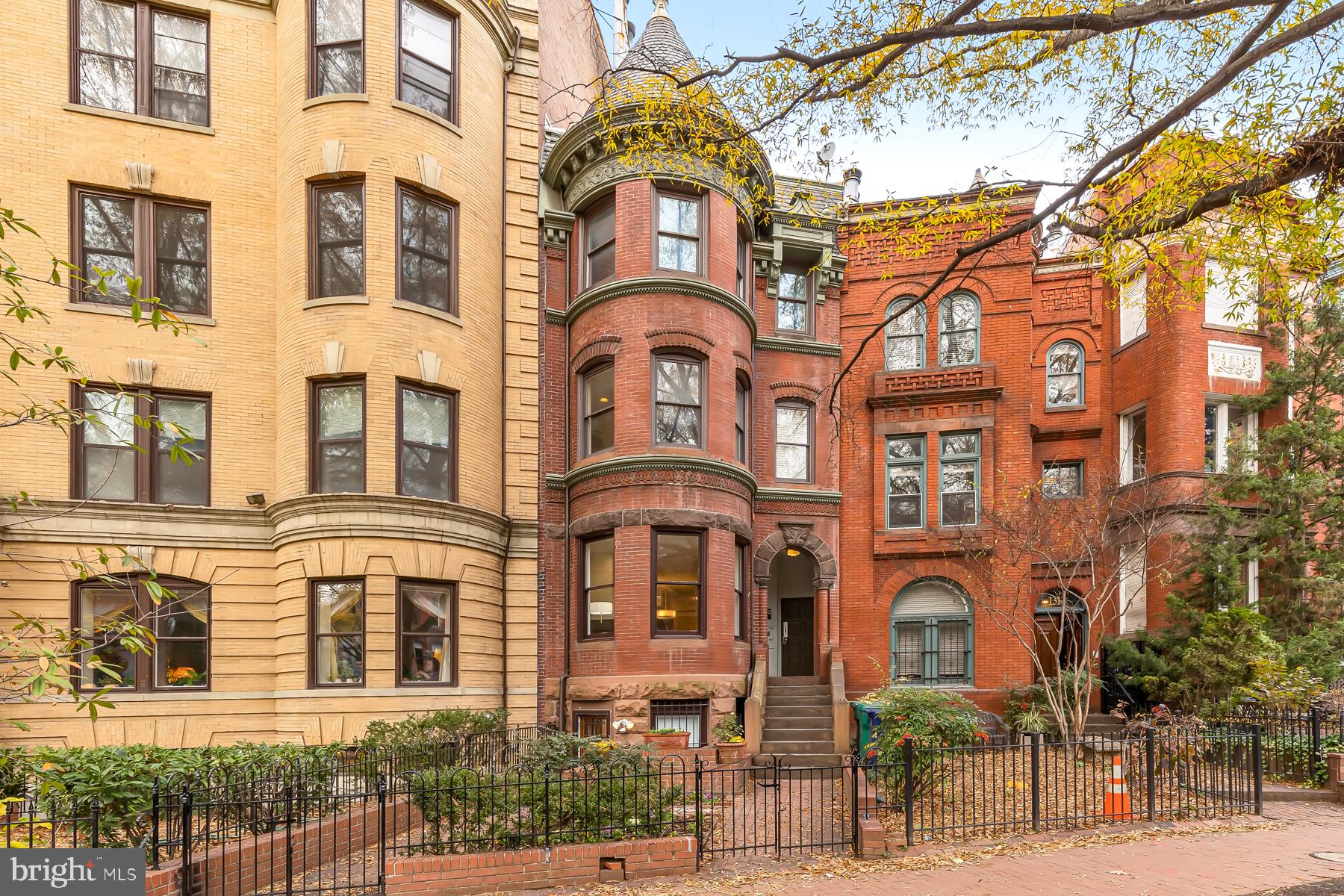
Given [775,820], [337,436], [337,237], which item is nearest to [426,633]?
[337,436]

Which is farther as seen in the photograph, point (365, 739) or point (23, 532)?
point (23, 532)

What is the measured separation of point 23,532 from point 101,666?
1127 cm

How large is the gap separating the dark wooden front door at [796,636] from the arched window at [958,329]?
682 centimetres

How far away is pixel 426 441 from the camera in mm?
15000

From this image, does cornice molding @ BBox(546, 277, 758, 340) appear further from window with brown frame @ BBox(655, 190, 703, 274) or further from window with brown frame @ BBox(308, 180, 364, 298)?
window with brown frame @ BBox(308, 180, 364, 298)

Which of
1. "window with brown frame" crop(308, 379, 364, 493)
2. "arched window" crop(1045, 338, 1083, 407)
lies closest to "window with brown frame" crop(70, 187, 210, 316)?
"window with brown frame" crop(308, 379, 364, 493)

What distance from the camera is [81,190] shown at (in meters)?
14.3

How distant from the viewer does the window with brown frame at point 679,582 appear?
16.0 meters

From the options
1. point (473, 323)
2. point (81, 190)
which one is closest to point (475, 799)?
point (473, 323)

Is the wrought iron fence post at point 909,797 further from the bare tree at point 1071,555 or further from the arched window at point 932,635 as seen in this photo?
the arched window at point 932,635

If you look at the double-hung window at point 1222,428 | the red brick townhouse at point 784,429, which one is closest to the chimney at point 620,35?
the red brick townhouse at point 784,429

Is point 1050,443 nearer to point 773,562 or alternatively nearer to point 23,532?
point 773,562

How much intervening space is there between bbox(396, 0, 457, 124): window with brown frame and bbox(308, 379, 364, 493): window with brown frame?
545 cm

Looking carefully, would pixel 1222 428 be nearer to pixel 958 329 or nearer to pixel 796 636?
pixel 958 329
